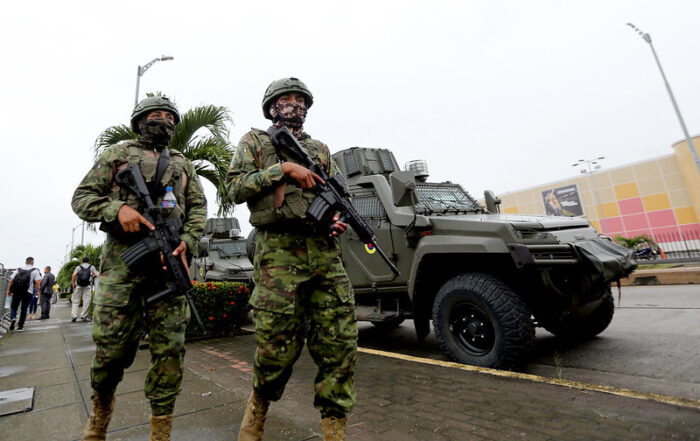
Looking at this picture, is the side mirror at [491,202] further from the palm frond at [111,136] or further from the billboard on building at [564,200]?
the billboard on building at [564,200]

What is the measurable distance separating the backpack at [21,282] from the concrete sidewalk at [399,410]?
20.0 feet

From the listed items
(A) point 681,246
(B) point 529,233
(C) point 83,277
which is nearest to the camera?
(B) point 529,233

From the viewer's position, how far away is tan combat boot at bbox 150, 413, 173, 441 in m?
1.92

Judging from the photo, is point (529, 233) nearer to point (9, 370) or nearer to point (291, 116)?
point (291, 116)

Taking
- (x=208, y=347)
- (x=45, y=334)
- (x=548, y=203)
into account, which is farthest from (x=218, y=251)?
(x=548, y=203)

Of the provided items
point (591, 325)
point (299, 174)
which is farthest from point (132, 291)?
point (591, 325)

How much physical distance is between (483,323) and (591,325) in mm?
1849

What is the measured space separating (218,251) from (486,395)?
8.50 meters

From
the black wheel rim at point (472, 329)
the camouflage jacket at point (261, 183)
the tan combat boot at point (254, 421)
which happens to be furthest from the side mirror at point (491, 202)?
the tan combat boot at point (254, 421)

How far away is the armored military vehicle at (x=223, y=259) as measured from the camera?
29.1 feet

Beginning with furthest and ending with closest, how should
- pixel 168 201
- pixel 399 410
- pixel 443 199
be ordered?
1. pixel 443 199
2. pixel 399 410
3. pixel 168 201

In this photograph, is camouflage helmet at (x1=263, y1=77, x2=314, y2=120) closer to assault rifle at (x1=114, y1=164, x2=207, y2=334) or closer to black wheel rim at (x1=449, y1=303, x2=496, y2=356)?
assault rifle at (x1=114, y1=164, x2=207, y2=334)

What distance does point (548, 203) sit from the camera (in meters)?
33.3

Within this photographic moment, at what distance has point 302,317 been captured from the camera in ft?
6.36
